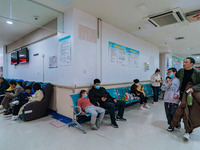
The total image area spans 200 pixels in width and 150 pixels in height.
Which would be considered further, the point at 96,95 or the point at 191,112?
the point at 96,95

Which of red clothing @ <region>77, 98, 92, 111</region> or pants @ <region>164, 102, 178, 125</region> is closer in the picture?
pants @ <region>164, 102, 178, 125</region>

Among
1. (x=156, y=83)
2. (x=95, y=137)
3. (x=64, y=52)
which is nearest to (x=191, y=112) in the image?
(x=95, y=137)

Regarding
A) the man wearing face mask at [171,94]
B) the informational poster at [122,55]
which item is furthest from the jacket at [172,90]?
the informational poster at [122,55]

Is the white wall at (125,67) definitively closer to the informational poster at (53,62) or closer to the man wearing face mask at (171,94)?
the informational poster at (53,62)

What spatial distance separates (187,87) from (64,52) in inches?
124

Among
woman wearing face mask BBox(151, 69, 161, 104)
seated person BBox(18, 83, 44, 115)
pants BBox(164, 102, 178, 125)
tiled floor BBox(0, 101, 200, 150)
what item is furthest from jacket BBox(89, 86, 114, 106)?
woman wearing face mask BBox(151, 69, 161, 104)

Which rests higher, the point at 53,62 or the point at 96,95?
the point at 53,62

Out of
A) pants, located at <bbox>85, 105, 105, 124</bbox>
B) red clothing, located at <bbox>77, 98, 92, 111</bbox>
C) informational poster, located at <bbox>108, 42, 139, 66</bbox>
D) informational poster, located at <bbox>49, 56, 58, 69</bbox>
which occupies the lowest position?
pants, located at <bbox>85, 105, 105, 124</bbox>

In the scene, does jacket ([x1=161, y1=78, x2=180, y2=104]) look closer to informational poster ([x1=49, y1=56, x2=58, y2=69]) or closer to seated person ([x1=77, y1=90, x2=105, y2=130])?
seated person ([x1=77, y1=90, x2=105, y2=130])

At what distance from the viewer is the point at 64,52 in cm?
365

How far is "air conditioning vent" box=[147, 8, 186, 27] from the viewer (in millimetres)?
3365

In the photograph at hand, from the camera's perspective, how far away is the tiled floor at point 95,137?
2.22 meters

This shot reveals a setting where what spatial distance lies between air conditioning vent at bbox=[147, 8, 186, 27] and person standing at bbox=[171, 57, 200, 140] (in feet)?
5.00

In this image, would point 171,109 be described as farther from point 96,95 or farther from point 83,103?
point 83,103
